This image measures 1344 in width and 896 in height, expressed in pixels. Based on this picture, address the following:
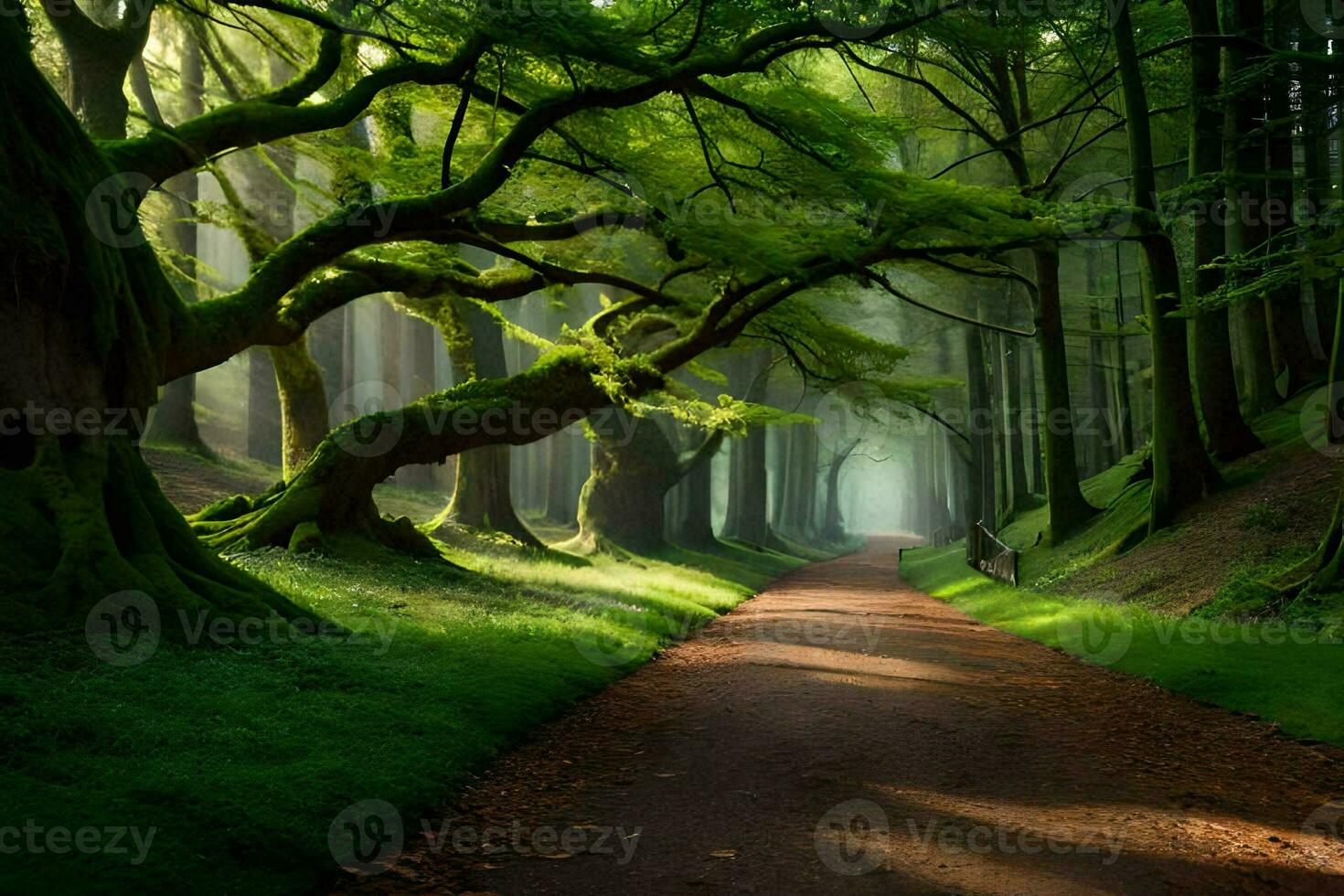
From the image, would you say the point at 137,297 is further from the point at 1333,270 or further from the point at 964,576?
the point at 964,576

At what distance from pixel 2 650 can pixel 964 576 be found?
753 inches

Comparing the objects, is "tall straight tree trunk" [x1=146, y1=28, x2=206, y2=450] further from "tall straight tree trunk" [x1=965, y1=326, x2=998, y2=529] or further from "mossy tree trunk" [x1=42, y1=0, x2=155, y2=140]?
"tall straight tree trunk" [x1=965, y1=326, x2=998, y2=529]

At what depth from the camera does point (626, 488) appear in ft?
78.1

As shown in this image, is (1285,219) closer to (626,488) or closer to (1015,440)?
(1015,440)

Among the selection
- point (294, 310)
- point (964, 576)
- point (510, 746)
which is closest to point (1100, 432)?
A: point (964, 576)

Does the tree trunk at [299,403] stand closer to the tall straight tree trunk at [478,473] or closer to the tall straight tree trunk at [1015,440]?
the tall straight tree trunk at [478,473]

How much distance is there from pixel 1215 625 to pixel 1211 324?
7.29 metres

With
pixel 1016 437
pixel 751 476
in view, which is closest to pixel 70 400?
pixel 1016 437

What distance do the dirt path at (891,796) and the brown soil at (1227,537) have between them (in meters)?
3.16

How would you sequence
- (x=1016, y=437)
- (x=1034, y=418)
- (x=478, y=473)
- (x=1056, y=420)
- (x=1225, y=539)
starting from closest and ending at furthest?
(x=1225, y=539) < (x=1056, y=420) < (x=478, y=473) < (x=1016, y=437) < (x=1034, y=418)

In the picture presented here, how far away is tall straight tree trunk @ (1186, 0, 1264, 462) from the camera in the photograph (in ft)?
48.6

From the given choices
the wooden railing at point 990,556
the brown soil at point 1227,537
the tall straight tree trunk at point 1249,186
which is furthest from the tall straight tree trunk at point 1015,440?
the brown soil at point 1227,537

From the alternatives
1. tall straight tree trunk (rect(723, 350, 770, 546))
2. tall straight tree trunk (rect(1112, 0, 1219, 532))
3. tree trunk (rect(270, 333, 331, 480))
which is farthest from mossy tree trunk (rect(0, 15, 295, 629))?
tall straight tree trunk (rect(723, 350, 770, 546))

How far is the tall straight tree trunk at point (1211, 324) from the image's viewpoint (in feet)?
48.6
